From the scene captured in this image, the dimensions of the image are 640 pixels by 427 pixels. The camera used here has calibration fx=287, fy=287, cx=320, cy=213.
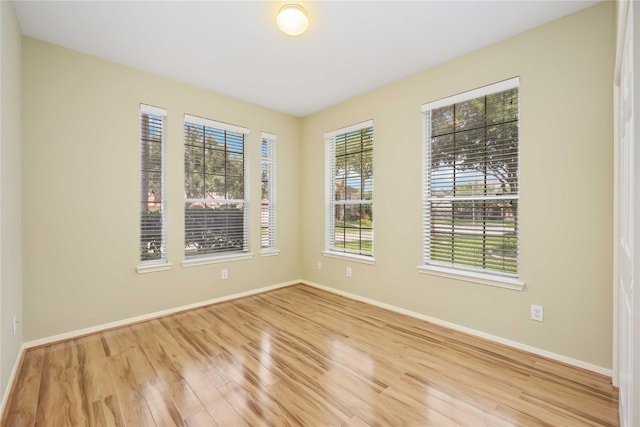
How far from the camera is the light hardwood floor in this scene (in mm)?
1717

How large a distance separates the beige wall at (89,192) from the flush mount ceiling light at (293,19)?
1859mm

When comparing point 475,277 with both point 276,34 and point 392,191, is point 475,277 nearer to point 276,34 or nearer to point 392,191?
point 392,191

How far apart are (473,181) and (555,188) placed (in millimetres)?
655

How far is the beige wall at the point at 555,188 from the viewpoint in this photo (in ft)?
7.06

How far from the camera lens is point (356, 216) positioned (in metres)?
4.06

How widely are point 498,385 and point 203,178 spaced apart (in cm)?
365

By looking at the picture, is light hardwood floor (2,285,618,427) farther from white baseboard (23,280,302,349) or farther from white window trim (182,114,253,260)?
white window trim (182,114,253,260)

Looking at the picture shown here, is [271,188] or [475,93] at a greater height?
[475,93]

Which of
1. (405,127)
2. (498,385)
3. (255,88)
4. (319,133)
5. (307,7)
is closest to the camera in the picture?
(498,385)

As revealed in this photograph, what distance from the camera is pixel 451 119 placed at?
3.03 m

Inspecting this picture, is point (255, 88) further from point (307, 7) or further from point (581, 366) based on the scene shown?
point (581, 366)

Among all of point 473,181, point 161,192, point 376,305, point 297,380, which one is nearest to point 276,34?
point 161,192

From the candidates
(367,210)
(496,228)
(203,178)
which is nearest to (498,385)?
(496,228)

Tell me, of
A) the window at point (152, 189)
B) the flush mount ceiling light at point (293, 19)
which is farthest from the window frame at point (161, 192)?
the flush mount ceiling light at point (293, 19)
